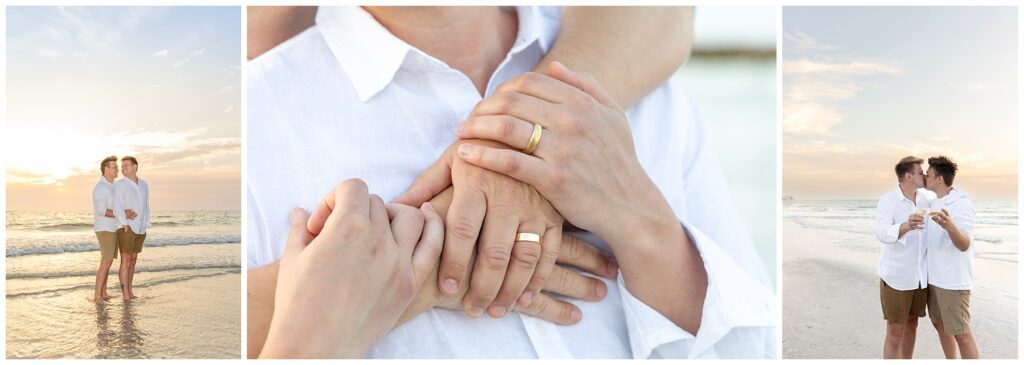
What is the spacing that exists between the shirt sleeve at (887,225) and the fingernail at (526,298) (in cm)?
80

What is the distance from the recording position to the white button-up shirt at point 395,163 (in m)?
1.33

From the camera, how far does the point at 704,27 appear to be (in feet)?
11.9

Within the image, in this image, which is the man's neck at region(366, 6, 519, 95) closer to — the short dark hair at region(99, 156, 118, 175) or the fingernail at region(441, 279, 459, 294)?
the fingernail at region(441, 279, 459, 294)

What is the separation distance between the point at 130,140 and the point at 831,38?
4.86 ft

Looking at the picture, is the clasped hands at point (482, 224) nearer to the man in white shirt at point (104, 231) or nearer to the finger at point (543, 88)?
the finger at point (543, 88)

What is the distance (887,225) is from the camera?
5.35ft

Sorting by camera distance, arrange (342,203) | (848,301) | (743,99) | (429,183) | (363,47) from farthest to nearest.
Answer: (743,99) < (848,301) < (363,47) < (429,183) < (342,203)

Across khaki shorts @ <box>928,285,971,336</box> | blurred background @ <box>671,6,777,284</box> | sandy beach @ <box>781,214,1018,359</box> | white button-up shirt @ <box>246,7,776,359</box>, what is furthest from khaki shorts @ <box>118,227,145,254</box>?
blurred background @ <box>671,6,777,284</box>

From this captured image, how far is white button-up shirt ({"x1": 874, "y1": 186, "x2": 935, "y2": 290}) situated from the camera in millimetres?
1616

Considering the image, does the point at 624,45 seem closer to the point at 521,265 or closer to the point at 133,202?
the point at 521,265

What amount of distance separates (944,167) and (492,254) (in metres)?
1.02

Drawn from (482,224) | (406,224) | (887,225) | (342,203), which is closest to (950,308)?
(887,225)
